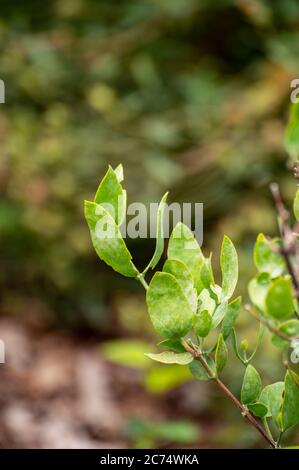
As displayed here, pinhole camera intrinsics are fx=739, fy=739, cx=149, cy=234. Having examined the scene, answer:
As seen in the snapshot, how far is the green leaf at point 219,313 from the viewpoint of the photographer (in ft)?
2.12

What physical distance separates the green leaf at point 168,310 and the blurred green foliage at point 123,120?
1.44 m

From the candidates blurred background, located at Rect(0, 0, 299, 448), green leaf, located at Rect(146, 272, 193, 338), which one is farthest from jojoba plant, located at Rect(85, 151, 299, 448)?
blurred background, located at Rect(0, 0, 299, 448)

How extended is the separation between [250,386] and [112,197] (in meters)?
0.21

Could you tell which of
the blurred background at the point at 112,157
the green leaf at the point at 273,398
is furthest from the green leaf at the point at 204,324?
the blurred background at the point at 112,157

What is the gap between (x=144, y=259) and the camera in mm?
2424

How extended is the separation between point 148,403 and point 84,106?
0.96 meters

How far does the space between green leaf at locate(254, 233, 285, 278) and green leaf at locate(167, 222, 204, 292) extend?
0.10 meters

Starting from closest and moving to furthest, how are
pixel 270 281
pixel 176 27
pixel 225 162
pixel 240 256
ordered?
pixel 270 281, pixel 240 256, pixel 225 162, pixel 176 27

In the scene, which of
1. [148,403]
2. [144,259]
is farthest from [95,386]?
[144,259]

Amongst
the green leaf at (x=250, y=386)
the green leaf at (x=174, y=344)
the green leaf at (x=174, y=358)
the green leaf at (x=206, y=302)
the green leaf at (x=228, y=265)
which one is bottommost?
the green leaf at (x=250, y=386)

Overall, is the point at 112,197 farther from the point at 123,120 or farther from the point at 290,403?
the point at 123,120

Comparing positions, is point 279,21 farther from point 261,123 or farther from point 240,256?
point 240,256

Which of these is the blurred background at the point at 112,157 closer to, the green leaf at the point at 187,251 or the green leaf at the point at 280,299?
the green leaf at the point at 187,251

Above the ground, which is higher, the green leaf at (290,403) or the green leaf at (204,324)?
the green leaf at (204,324)
